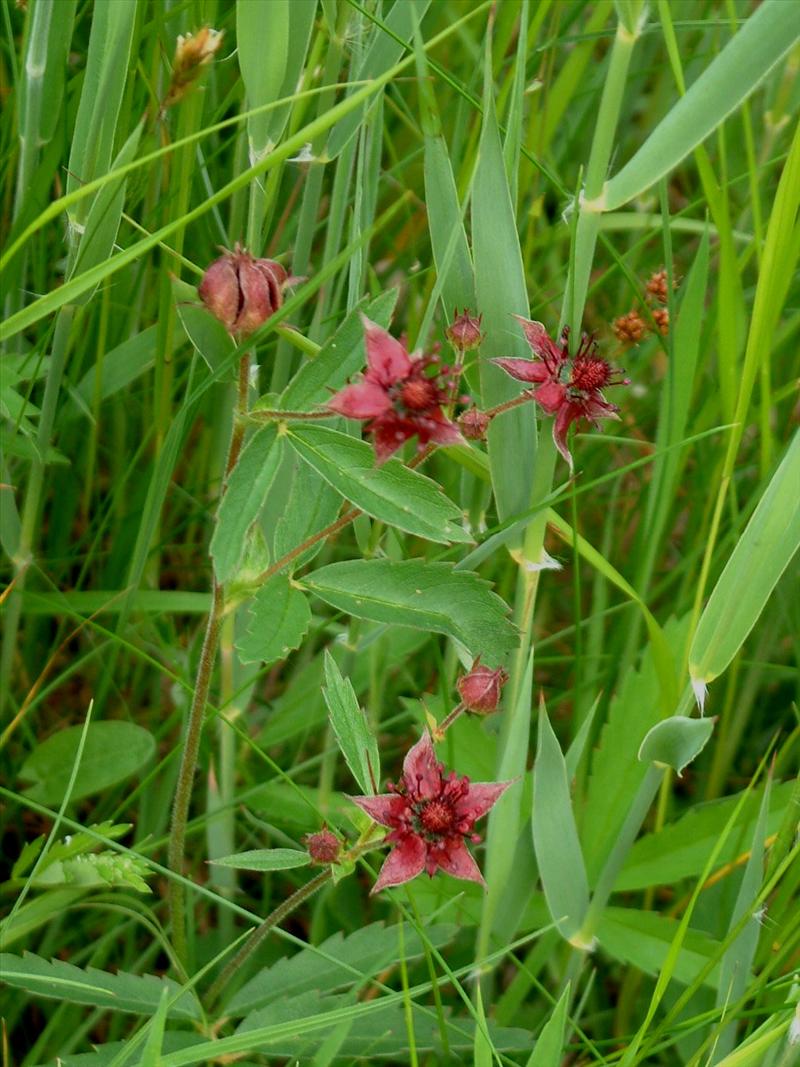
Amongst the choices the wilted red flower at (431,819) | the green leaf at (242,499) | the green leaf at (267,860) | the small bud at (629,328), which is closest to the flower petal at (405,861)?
the wilted red flower at (431,819)

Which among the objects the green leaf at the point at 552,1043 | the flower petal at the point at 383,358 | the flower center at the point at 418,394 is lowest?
the green leaf at the point at 552,1043

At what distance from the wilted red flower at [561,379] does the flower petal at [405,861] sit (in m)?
0.42

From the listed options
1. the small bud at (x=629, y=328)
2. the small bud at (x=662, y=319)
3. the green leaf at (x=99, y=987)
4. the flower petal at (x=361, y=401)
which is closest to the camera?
the flower petal at (x=361, y=401)

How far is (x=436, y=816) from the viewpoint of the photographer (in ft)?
3.88

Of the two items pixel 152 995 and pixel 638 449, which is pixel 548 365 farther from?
pixel 638 449

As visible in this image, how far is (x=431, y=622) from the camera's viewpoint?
49.1 inches

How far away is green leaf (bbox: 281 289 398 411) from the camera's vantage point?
3.74 feet

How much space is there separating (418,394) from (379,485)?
0.45 feet

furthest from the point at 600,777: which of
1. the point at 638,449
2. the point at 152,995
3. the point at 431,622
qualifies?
the point at 638,449

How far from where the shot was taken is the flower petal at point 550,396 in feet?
4.01

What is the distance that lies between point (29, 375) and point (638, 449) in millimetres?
1230

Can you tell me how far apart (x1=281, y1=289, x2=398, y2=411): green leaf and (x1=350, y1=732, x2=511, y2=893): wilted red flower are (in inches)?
15.5

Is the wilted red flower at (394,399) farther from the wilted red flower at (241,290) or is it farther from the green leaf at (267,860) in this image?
the green leaf at (267,860)

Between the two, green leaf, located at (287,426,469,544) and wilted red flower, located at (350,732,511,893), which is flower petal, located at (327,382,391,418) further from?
wilted red flower, located at (350,732,511,893)
